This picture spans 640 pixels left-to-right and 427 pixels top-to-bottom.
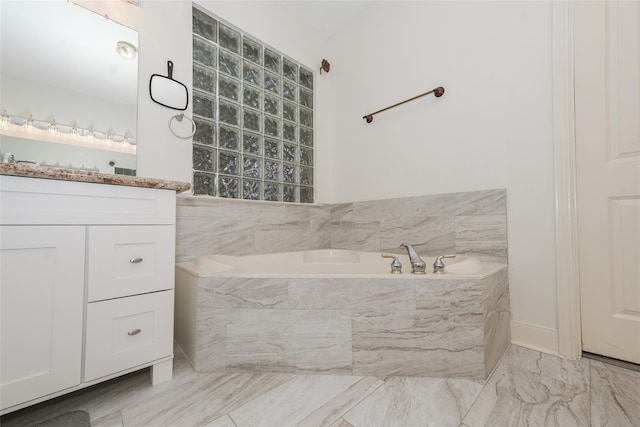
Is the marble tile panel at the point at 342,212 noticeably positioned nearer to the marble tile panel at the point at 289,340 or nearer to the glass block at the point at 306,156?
the glass block at the point at 306,156

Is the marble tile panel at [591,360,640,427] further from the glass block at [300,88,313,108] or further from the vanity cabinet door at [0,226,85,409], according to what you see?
the glass block at [300,88,313,108]

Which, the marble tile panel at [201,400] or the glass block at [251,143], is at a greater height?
the glass block at [251,143]

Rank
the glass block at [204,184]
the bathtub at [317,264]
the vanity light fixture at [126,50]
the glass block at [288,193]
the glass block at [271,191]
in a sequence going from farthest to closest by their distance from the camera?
the glass block at [288,193], the glass block at [271,191], the glass block at [204,184], the vanity light fixture at [126,50], the bathtub at [317,264]

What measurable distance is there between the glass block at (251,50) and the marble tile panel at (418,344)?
1.86 metres

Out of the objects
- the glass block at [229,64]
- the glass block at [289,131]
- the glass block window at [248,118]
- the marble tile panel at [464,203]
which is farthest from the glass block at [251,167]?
the marble tile panel at [464,203]

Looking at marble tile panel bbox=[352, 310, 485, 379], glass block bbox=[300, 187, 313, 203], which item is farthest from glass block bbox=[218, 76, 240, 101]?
marble tile panel bbox=[352, 310, 485, 379]

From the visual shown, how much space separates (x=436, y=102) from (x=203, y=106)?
1504 mm

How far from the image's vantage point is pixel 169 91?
4.92 feet

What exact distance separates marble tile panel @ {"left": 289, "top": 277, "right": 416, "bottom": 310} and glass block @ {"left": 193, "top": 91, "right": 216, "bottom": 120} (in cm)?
121

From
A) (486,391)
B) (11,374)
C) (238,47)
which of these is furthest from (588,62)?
(11,374)

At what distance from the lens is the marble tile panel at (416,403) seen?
846 mm

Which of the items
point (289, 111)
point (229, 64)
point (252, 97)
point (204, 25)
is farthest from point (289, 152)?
point (204, 25)

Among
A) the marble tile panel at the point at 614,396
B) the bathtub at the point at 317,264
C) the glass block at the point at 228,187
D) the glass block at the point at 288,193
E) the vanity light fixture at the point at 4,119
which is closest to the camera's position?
the marble tile panel at the point at 614,396

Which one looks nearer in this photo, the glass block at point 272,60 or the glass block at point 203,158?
the glass block at point 203,158
